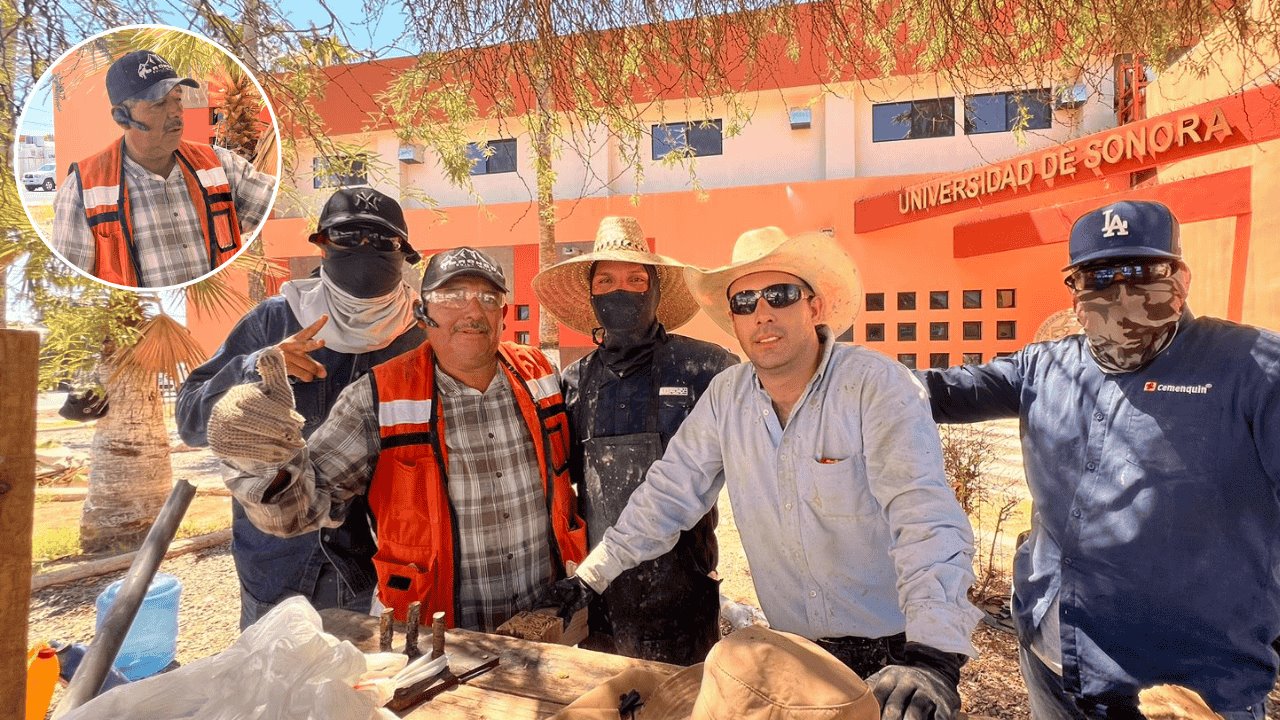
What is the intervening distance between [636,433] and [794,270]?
934 millimetres

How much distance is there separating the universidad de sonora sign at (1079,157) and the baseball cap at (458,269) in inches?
323

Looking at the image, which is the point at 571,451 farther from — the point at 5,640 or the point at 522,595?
the point at 5,640

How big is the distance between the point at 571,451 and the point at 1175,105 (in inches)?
410

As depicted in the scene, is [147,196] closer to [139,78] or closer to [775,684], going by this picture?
[139,78]

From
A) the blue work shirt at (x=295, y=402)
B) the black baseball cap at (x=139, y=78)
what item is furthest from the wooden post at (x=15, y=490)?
the black baseball cap at (x=139, y=78)

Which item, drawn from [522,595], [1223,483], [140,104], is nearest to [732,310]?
[522,595]

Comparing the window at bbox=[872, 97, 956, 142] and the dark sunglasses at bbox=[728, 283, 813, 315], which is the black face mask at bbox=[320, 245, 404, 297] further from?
the window at bbox=[872, 97, 956, 142]

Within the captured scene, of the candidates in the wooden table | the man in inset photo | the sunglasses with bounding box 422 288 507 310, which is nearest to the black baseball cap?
the man in inset photo

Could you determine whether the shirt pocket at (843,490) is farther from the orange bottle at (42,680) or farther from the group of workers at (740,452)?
the orange bottle at (42,680)

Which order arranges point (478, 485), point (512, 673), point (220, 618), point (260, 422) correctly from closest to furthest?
point (512, 673), point (260, 422), point (478, 485), point (220, 618)

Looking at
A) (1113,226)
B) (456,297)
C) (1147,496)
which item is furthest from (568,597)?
(1113,226)

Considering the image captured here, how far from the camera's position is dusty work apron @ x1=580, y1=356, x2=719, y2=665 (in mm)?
2734

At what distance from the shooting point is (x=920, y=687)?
1412 millimetres

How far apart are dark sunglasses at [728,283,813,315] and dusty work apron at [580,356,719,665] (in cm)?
72
